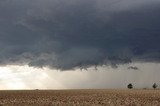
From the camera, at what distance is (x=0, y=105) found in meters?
50.9

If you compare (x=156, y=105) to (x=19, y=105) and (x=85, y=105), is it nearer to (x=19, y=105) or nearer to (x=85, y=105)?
(x=85, y=105)

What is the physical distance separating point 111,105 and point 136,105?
364 centimetres

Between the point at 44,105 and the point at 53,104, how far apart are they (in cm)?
136

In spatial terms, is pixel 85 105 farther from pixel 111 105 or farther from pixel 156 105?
pixel 156 105

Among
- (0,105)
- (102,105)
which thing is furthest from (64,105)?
(0,105)

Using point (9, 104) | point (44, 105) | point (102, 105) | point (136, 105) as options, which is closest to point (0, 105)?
point (9, 104)

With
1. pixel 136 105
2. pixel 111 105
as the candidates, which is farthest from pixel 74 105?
pixel 136 105

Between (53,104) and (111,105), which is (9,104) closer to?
(53,104)

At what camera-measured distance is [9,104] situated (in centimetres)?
5222

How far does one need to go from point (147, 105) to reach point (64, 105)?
36.4 ft

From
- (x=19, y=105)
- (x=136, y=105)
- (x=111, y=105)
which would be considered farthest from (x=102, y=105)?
(x=19, y=105)

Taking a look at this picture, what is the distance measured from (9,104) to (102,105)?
42.3ft

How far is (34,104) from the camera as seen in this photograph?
5284cm

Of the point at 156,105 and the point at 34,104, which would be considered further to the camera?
the point at 34,104
